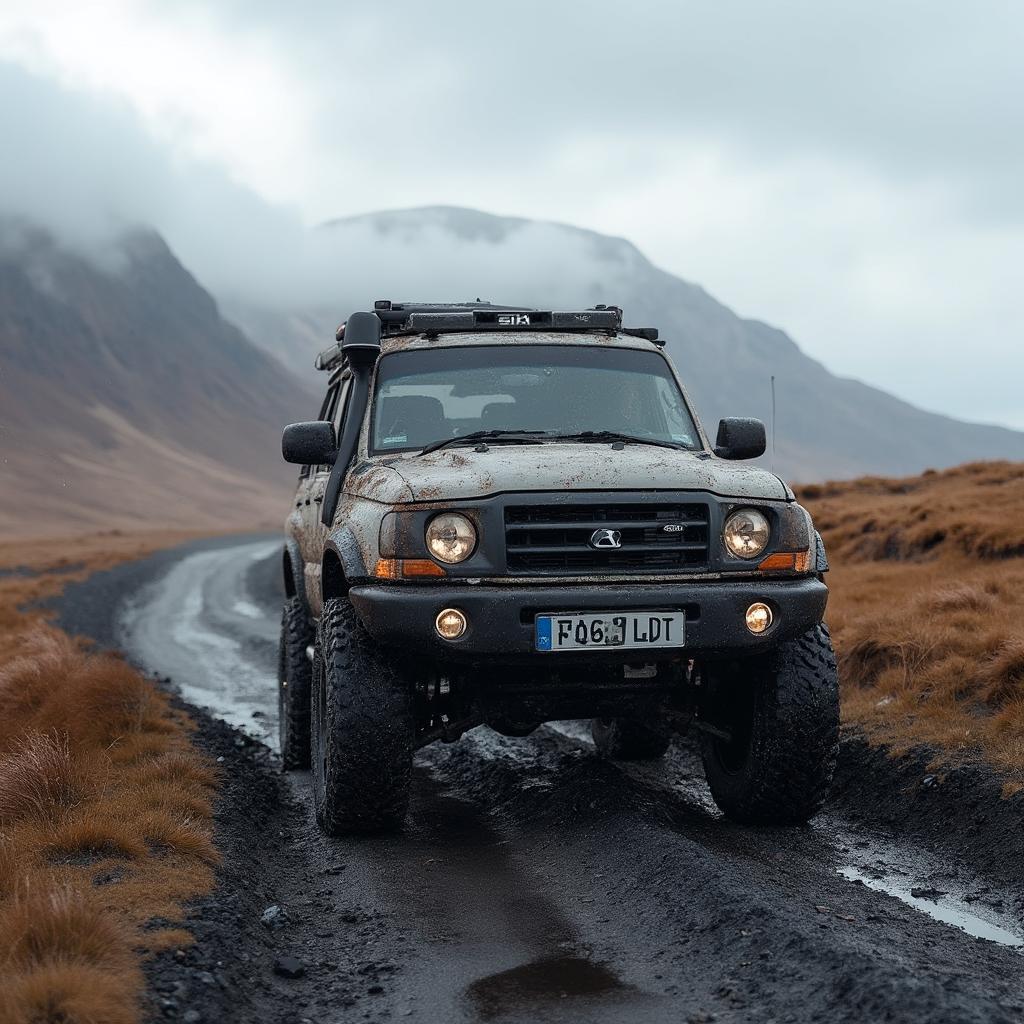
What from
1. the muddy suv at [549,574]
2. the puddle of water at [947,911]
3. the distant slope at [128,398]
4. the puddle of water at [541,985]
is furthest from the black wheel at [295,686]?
the distant slope at [128,398]

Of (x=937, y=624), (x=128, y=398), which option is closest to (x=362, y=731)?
(x=937, y=624)

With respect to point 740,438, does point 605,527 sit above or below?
below

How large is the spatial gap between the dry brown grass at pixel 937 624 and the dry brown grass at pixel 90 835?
401cm

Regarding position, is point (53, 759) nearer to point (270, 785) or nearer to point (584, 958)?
point (270, 785)

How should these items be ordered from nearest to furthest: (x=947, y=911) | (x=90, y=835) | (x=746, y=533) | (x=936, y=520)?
(x=947, y=911), (x=90, y=835), (x=746, y=533), (x=936, y=520)

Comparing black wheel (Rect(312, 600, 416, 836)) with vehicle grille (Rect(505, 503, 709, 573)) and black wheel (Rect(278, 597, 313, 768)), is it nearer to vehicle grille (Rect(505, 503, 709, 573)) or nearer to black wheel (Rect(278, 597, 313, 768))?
vehicle grille (Rect(505, 503, 709, 573))

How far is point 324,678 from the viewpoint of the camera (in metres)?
6.41

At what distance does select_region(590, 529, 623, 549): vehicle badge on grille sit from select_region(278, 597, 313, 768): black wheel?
3.16 m

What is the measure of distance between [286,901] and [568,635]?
1603 millimetres

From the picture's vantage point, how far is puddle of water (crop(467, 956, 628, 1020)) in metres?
4.16

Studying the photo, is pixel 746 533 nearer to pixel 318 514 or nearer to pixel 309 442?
pixel 309 442

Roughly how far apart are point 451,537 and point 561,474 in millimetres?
557

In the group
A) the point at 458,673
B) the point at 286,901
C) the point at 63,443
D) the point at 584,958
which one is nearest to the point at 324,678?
the point at 458,673

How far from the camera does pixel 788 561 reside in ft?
19.4
